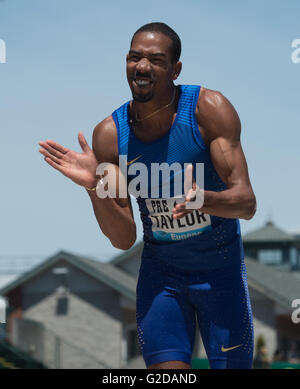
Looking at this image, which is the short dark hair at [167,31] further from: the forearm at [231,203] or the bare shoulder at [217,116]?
the forearm at [231,203]

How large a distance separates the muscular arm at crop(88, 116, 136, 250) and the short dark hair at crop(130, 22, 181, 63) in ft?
1.88

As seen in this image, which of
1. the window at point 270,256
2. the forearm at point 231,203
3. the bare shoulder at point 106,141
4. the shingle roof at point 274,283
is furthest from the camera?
the window at point 270,256

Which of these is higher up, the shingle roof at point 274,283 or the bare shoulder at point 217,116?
the bare shoulder at point 217,116

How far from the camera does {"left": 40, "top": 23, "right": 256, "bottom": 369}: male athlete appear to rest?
14.9ft

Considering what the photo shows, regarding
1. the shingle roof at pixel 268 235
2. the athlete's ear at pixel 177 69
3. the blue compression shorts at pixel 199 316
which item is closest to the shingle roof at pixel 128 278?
the shingle roof at pixel 268 235

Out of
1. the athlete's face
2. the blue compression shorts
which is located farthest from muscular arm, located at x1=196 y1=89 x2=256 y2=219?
the blue compression shorts

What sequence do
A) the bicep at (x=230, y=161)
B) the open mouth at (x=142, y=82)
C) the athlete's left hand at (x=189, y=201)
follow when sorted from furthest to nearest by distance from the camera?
the open mouth at (x=142, y=82) < the bicep at (x=230, y=161) < the athlete's left hand at (x=189, y=201)

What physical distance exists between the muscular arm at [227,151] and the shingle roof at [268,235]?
103 feet

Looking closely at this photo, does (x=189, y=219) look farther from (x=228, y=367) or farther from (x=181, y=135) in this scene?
(x=228, y=367)

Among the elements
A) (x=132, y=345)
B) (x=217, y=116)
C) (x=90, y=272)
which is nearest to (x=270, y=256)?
(x=90, y=272)

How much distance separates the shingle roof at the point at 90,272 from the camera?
27.1m

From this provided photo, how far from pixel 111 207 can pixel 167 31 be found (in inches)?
42.0

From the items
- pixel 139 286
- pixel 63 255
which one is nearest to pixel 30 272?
pixel 63 255

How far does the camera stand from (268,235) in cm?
3612
